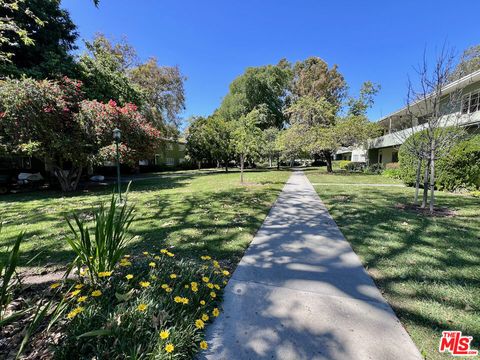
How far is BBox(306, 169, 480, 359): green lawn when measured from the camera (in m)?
2.16

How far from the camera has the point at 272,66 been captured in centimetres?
3153

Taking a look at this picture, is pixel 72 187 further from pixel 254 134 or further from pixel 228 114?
pixel 228 114

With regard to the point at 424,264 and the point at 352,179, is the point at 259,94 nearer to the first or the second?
the point at 352,179

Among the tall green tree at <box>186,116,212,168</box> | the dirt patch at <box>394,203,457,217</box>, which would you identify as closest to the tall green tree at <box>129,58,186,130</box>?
the tall green tree at <box>186,116,212,168</box>

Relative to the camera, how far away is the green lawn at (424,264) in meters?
2.16

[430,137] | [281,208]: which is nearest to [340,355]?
[281,208]

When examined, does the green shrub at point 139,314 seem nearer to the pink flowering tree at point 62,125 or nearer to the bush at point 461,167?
the pink flowering tree at point 62,125

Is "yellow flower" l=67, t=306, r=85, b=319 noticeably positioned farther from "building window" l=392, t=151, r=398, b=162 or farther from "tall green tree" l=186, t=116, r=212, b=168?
"building window" l=392, t=151, r=398, b=162

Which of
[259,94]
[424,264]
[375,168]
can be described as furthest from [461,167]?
[259,94]

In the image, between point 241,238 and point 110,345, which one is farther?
point 241,238

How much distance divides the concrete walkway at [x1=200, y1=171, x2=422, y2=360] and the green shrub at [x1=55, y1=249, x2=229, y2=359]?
0.21 metres

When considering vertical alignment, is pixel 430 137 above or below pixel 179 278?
above

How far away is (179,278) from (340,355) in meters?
1.70

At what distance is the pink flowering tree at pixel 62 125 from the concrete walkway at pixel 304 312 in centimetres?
947
